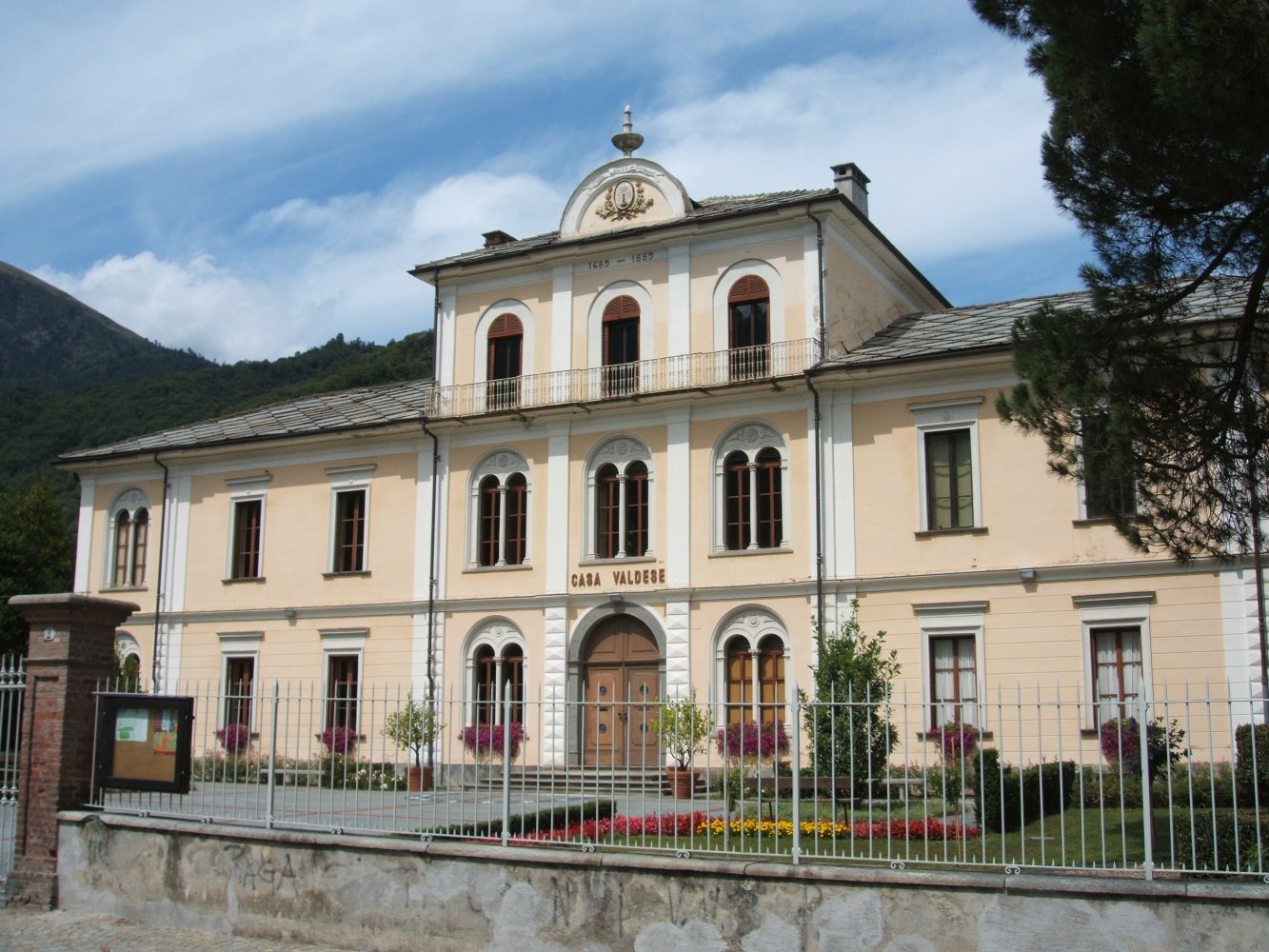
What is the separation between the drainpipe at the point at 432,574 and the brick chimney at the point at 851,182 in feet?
32.3

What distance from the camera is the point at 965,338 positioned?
23.6 metres

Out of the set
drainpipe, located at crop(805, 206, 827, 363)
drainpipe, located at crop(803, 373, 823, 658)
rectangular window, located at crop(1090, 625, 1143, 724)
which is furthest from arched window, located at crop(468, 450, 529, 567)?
rectangular window, located at crop(1090, 625, 1143, 724)

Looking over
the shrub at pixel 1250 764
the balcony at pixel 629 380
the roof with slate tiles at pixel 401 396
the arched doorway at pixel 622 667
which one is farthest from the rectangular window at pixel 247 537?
the shrub at pixel 1250 764

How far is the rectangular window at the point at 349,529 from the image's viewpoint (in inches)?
1133

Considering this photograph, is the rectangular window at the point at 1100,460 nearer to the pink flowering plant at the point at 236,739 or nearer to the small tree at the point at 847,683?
the small tree at the point at 847,683

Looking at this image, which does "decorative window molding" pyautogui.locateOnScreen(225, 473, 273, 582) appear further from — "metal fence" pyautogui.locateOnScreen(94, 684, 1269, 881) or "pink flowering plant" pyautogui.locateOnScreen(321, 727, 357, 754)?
"metal fence" pyautogui.locateOnScreen(94, 684, 1269, 881)

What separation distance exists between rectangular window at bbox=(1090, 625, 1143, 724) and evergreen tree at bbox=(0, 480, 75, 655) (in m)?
27.3

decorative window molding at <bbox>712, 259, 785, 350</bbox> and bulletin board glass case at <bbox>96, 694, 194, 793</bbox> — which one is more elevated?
decorative window molding at <bbox>712, 259, 785, 350</bbox>

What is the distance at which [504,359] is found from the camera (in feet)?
92.4

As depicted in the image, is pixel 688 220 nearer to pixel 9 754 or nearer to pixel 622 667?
pixel 622 667

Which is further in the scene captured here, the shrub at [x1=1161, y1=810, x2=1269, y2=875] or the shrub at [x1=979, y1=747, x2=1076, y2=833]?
the shrub at [x1=979, y1=747, x2=1076, y2=833]

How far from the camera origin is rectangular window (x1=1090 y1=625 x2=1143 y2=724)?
69.8 ft

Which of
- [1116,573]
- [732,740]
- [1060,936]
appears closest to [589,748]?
[732,740]

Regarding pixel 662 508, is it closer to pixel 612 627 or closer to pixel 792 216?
pixel 612 627
